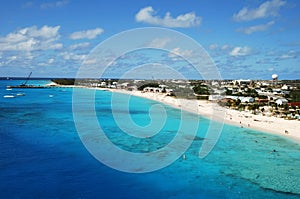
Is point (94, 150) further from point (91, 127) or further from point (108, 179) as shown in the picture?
point (91, 127)

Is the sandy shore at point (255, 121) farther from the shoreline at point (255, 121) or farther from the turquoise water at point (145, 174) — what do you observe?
the turquoise water at point (145, 174)

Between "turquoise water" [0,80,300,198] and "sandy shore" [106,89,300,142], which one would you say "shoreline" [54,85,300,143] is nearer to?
"sandy shore" [106,89,300,142]

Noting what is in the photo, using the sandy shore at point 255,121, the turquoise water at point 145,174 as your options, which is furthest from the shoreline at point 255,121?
the turquoise water at point 145,174

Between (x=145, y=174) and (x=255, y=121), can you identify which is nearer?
(x=145, y=174)

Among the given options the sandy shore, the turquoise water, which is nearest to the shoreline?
the sandy shore

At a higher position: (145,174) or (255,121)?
(255,121)

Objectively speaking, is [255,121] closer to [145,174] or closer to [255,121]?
[255,121]

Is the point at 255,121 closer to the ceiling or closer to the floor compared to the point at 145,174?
closer to the ceiling

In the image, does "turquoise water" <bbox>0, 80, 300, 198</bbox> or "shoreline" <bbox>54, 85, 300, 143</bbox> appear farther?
"shoreline" <bbox>54, 85, 300, 143</bbox>

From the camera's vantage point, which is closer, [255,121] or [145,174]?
[145,174]

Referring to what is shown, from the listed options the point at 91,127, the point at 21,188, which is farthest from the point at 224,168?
the point at 91,127

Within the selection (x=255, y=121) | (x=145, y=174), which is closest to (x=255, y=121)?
(x=255, y=121)
